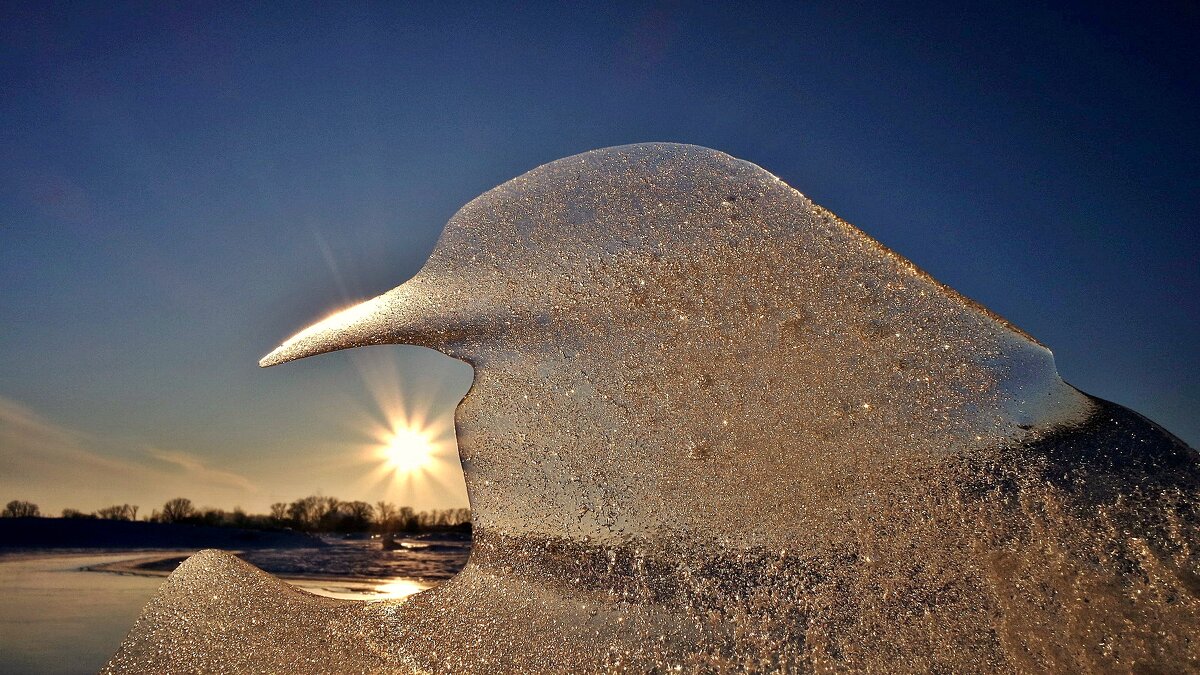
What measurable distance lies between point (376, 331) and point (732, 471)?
831mm

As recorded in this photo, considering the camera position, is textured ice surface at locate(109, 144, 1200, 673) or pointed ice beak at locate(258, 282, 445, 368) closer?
textured ice surface at locate(109, 144, 1200, 673)

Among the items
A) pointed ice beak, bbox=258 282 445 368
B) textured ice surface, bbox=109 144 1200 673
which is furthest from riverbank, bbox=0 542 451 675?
pointed ice beak, bbox=258 282 445 368

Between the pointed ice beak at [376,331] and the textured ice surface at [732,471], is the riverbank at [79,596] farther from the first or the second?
the pointed ice beak at [376,331]

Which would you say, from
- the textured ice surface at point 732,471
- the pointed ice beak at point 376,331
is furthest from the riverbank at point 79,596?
the pointed ice beak at point 376,331

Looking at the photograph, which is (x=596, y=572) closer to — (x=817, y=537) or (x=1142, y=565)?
(x=817, y=537)

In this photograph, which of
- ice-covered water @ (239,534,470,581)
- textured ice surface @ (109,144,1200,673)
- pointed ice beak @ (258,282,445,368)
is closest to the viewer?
textured ice surface @ (109,144,1200,673)

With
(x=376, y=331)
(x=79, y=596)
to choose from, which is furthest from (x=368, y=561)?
(x=376, y=331)

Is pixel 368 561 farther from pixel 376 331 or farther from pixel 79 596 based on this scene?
pixel 376 331

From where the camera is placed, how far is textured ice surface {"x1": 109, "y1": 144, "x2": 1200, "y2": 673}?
1238 millimetres

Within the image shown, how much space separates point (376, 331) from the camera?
5.52 feet

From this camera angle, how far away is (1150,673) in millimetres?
1140

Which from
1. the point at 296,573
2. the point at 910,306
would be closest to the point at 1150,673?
the point at 910,306

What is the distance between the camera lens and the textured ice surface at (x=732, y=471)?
124 cm

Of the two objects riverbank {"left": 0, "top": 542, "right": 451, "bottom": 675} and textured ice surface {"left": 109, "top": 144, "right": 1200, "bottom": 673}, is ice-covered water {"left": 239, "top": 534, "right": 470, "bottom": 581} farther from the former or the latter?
textured ice surface {"left": 109, "top": 144, "right": 1200, "bottom": 673}
